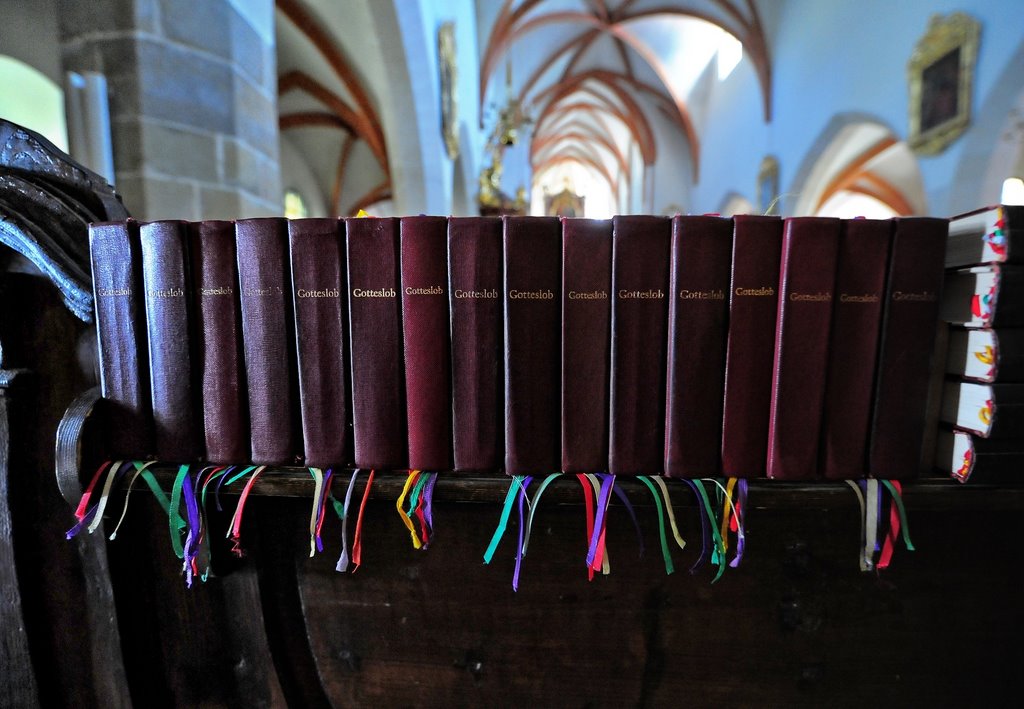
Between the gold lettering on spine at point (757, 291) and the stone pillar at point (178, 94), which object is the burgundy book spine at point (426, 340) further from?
the stone pillar at point (178, 94)

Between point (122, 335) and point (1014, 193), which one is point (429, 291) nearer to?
point (122, 335)

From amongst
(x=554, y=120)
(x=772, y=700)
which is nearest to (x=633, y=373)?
(x=772, y=700)

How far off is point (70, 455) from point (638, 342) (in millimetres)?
665

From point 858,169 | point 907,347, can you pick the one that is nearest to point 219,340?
point 907,347

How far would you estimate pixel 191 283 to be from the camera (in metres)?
0.58

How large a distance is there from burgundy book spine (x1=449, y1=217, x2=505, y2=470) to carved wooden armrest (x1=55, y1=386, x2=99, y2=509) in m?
0.43

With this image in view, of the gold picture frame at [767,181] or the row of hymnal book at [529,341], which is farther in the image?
the gold picture frame at [767,181]

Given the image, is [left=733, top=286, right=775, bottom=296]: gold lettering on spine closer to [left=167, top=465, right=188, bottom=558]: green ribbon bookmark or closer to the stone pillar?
[left=167, top=465, right=188, bottom=558]: green ribbon bookmark

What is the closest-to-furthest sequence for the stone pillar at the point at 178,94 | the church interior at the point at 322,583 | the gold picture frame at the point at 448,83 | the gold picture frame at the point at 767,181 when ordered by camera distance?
the church interior at the point at 322,583 → the stone pillar at the point at 178,94 → the gold picture frame at the point at 448,83 → the gold picture frame at the point at 767,181

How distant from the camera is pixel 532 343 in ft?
1.81

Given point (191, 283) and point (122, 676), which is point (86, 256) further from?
point (122, 676)

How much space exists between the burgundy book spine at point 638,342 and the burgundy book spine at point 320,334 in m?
0.32

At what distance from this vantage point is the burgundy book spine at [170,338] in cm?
57

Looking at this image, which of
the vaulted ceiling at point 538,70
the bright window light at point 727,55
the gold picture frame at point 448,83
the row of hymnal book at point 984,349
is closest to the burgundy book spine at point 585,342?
the row of hymnal book at point 984,349
